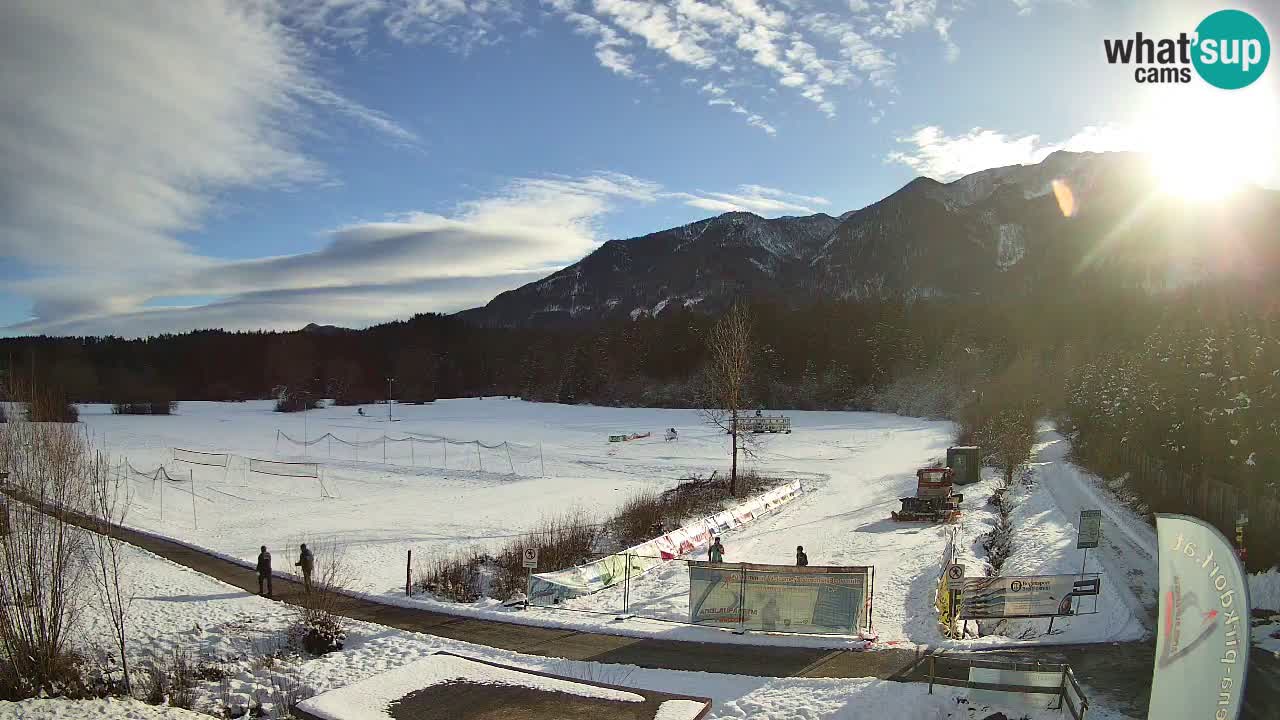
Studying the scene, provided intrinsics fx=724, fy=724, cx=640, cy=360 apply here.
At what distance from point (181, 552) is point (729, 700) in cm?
2315

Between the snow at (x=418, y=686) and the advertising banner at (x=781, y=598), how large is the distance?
487 centimetres

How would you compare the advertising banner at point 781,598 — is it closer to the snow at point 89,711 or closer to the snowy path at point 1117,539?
the snowy path at point 1117,539

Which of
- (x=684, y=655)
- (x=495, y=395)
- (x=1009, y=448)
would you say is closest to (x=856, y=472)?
(x=1009, y=448)

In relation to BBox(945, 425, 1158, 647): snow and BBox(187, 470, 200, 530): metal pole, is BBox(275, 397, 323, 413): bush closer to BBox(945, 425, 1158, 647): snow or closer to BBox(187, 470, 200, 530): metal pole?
BBox(187, 470, 200, 530): metal pole

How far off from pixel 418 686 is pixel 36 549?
7592 millimetres

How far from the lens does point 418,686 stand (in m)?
13.7

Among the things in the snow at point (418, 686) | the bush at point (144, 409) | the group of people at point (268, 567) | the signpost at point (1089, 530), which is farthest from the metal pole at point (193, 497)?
the bush at point (144, 409)

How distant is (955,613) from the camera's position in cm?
1745

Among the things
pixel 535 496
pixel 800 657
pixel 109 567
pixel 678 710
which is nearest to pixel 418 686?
pixel 678 710

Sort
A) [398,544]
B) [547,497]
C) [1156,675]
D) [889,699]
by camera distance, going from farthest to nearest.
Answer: [547,497], [398,544], [889,699], [1156,675]

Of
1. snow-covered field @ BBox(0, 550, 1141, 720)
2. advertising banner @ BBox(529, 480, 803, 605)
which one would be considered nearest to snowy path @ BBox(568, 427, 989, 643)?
advertising banner @ BBox(529, 480, 803, 605)

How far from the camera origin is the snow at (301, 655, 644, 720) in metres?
12.6

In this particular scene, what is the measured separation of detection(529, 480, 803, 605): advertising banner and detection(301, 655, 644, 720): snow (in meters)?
5.34

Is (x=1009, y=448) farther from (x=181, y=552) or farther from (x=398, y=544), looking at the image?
(x=181, y=552)
